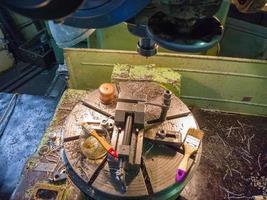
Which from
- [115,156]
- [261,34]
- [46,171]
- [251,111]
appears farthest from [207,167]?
[261,34]

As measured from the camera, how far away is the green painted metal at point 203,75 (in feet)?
7.35

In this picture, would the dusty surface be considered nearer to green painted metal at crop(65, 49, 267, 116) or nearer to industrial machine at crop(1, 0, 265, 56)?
green painted metal at crop(65, 49, 267, 116)

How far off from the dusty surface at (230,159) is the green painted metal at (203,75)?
0.13m

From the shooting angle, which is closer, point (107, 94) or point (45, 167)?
point (107, 94)

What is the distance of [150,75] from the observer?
86.1 inches

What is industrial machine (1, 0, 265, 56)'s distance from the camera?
60 centimetres

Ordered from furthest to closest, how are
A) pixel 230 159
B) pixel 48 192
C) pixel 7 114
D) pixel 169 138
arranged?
pixel 7 114, pixel 230 159, pixel 48 192, pixel 169 138

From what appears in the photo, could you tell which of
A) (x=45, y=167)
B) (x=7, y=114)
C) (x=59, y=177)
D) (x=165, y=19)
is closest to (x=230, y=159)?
(x=59, y=177)

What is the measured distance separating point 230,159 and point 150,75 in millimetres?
892

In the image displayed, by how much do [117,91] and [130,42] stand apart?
35.3 inches

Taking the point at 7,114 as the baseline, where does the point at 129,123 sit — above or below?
above

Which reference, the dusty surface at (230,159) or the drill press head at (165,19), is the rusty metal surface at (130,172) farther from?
the drill press head at (165,19)

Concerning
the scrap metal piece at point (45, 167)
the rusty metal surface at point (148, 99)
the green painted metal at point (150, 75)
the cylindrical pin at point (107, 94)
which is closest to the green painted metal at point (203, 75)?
the green painted metal at point (150, 75)

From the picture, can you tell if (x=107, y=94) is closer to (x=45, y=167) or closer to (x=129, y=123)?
(x=129, y=123)
